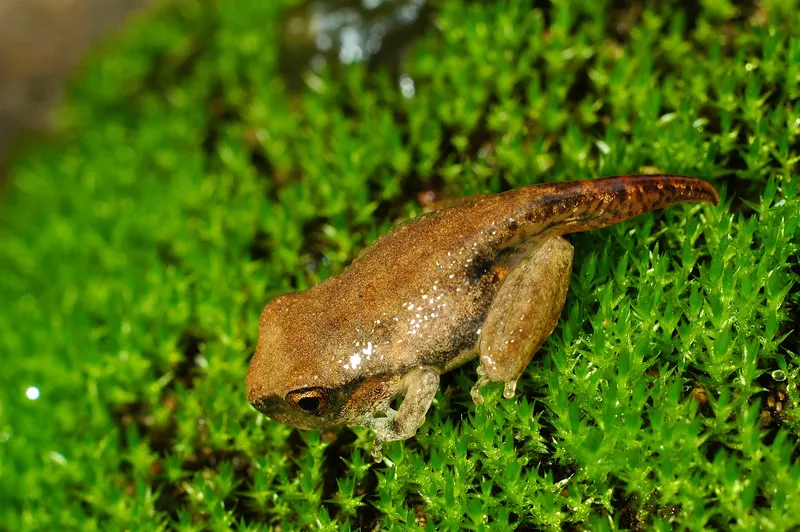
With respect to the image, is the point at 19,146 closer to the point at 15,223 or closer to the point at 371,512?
the point at 15,223

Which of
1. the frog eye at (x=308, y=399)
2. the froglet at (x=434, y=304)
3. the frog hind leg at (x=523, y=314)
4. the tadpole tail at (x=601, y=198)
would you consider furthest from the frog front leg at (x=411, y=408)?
the tadpole tail at (x=601, y=198)

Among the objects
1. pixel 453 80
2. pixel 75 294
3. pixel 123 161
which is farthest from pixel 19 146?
pixel 453 80

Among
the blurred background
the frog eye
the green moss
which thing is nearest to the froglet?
the frog eye

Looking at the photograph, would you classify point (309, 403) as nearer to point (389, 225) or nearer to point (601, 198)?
point (389, 225)

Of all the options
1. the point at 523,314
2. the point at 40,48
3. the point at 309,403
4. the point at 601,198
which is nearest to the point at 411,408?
the point at 309,403

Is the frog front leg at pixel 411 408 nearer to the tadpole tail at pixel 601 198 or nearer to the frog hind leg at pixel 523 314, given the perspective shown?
the frog hind leg at pixel 523 314
